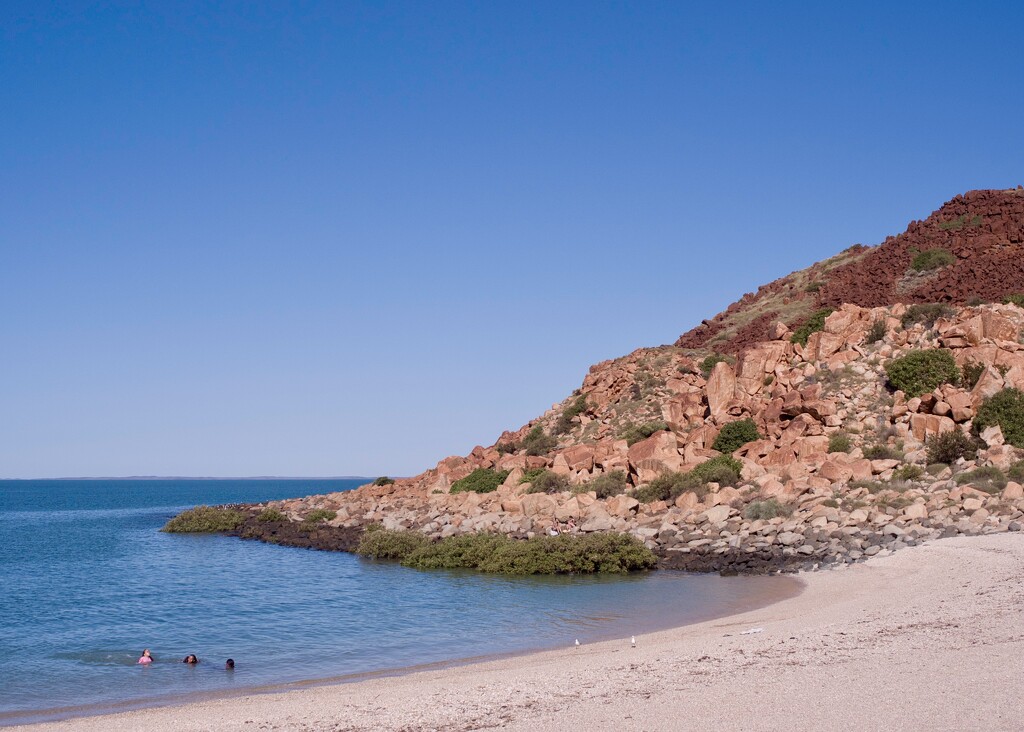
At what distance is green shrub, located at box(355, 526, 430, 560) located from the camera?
35.1m

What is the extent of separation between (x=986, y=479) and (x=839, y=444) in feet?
22.1

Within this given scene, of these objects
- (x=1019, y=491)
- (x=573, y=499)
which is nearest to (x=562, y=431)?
(x=573, y=499)

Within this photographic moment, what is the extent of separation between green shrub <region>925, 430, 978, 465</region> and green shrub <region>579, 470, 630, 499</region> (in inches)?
491

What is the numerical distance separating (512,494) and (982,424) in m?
20.2

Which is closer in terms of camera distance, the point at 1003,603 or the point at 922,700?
the point at 922,700

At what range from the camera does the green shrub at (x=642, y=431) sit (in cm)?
4341

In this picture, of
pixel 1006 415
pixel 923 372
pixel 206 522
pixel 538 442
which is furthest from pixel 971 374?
pixel 206 522

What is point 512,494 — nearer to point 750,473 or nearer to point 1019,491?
point 750,473

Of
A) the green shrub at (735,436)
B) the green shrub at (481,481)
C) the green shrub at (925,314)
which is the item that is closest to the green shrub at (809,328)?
the green shrub at (925,314)

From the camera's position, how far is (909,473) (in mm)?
31469

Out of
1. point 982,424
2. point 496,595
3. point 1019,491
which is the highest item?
point 982,424

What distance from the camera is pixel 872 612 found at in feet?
56.0

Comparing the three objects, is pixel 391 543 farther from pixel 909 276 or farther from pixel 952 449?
pixel 909 276

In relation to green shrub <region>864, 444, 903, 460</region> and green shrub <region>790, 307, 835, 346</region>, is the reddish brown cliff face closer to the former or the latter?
green shrub <region>790, 307, 835, 346</region>
